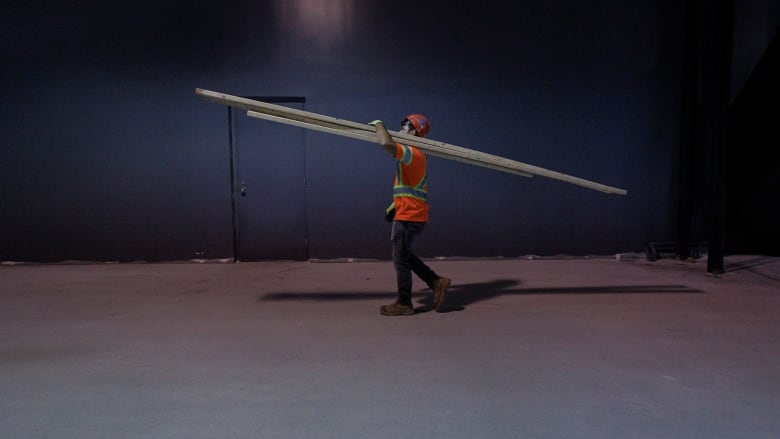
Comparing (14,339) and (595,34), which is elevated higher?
(595,34)

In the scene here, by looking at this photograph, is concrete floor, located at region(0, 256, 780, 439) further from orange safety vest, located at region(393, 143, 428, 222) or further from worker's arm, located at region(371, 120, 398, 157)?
worker's arm, located at region(371, 120, 398, 157)

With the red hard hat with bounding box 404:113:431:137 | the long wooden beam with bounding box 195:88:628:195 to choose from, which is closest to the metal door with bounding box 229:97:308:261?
the long wooden beam with bounding box 195:88:628:195

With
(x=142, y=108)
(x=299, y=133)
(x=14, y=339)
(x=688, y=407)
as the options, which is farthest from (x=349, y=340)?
(x=142, y=108)

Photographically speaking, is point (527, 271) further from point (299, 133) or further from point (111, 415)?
point (111, 415)

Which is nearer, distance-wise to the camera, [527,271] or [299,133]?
[527,271]

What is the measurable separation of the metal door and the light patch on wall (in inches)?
30.7

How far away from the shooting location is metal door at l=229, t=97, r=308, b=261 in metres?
6.61

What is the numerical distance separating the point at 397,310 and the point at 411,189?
37.7 inches

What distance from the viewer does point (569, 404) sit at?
8.91 feet

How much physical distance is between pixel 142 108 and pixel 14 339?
11.6 feet

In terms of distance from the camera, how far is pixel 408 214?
4156mm

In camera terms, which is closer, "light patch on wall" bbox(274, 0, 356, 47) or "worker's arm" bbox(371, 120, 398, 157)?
"worker's arm" bbox(371, 120, 398, 157)

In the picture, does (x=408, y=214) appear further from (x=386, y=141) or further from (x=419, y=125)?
(x=419, y=125)

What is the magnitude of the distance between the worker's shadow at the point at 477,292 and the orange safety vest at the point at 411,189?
876mm
